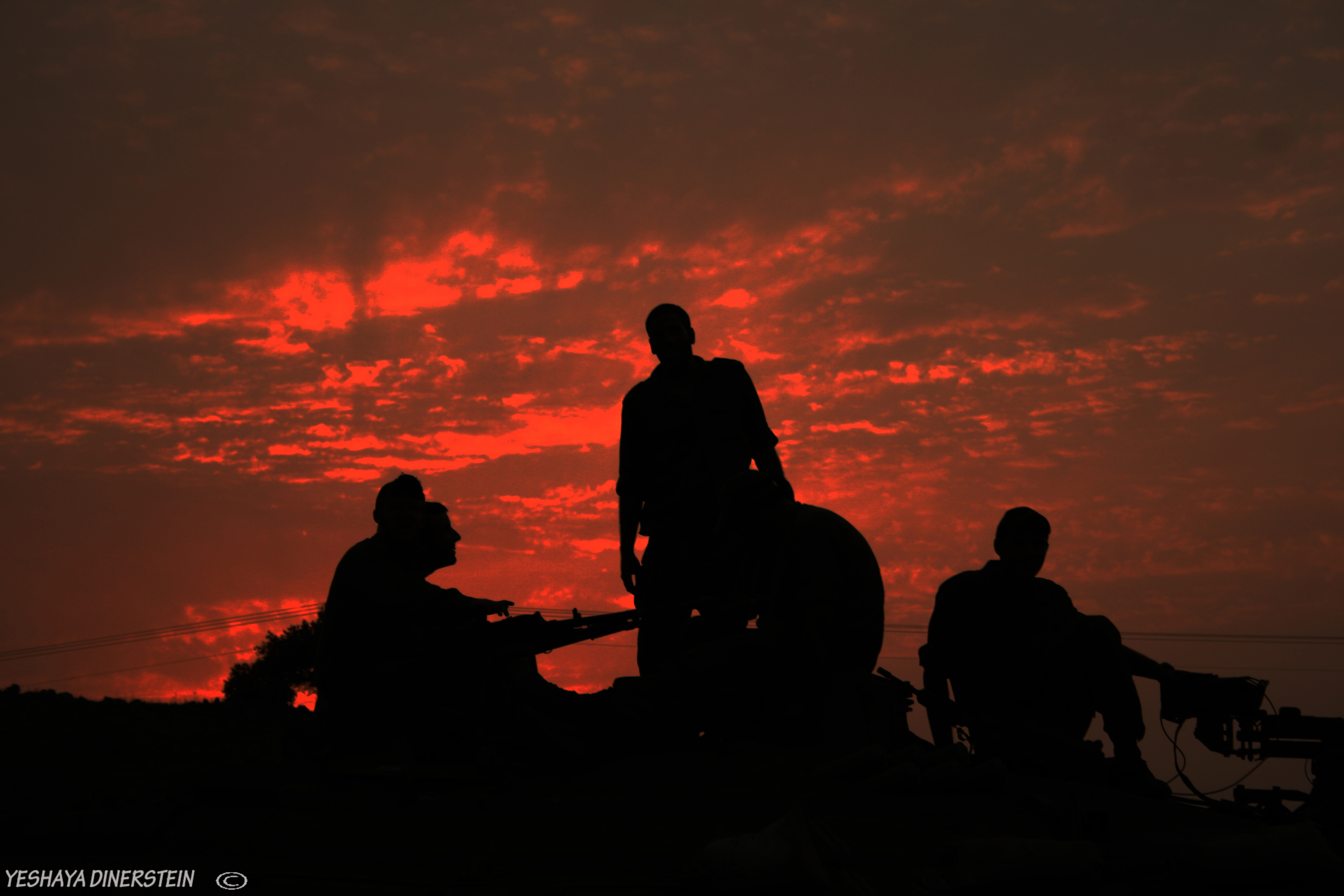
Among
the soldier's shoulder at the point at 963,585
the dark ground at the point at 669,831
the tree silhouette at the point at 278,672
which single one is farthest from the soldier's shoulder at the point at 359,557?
the tree silhouette at the point at 278,672

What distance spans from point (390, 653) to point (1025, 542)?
15.3 feet

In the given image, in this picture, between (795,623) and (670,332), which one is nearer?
(795,623)

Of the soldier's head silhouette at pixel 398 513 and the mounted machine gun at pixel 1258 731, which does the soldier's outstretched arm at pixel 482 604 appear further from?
the mounted machine gun at pixel 1258 731

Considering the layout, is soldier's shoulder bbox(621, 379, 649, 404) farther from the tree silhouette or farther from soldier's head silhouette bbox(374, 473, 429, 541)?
the tree silhouette

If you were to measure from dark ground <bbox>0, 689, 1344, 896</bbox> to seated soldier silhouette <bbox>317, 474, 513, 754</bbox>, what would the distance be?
611 millimetres

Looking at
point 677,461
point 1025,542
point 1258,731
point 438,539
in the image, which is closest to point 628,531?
point 677,461

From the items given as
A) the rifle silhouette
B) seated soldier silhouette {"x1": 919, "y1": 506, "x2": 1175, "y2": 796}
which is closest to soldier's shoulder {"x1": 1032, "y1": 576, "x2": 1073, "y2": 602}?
seated soldier silhouette {"x1": 919, "y1": 506, "x2": 1175, "y2": 796}

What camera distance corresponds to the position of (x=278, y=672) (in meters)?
45.9

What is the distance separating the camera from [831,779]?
585cm

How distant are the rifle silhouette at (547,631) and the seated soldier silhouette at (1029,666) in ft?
7.56

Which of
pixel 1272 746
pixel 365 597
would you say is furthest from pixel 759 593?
pixel 1272 746

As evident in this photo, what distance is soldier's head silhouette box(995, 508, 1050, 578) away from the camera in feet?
26.6

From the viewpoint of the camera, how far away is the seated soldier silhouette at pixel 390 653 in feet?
22.5

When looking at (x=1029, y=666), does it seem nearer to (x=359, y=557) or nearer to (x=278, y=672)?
(x=359, y=557)
